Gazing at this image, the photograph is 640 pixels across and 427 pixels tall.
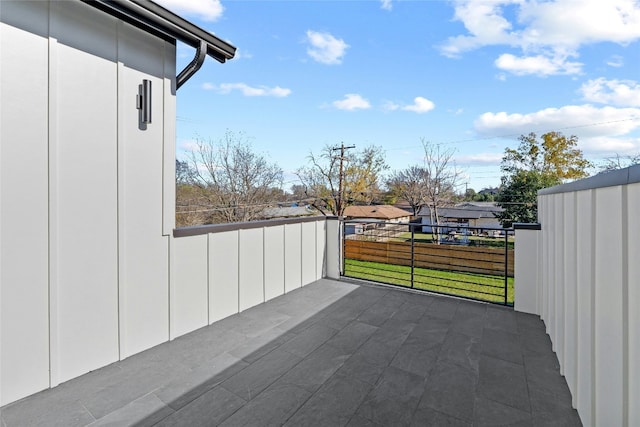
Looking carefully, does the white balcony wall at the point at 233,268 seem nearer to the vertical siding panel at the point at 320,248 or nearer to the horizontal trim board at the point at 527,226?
the vertical siding panel at the point at 320,248

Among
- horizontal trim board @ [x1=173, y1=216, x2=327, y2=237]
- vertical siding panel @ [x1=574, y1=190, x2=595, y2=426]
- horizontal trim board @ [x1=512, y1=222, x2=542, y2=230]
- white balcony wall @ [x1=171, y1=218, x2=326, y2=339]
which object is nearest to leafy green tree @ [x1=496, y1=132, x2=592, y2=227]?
horizontal trim board @ [x1=512, y1=222, x2=542, y2=230]

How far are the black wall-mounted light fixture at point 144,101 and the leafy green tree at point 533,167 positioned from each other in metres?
12.4

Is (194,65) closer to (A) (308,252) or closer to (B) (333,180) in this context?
(A) (308,252)

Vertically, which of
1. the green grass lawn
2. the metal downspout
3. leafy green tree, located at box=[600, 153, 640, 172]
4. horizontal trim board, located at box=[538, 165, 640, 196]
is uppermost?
leafy green tree, located at box=[600, 153, 640, 172]

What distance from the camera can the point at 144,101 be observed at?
2350 millimetres

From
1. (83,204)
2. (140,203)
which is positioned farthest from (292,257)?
(83,204)

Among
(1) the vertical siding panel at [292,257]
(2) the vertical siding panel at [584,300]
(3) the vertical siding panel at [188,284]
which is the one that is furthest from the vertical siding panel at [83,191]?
(2) the vertical siding panel at [584,300]

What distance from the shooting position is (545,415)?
167 cm

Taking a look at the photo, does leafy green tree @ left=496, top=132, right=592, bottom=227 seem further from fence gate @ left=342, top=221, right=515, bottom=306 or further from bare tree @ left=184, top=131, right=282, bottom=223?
bare tree @ left=184, top=131, right=282, bottom=223

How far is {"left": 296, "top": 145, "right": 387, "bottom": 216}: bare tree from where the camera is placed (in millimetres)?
14914

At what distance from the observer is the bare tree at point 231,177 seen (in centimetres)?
1027

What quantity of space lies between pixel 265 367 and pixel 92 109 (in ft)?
7.12

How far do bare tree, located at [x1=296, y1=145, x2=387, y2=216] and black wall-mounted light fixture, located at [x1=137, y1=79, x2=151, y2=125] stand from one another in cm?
1240

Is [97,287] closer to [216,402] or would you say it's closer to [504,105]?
[216,402]
